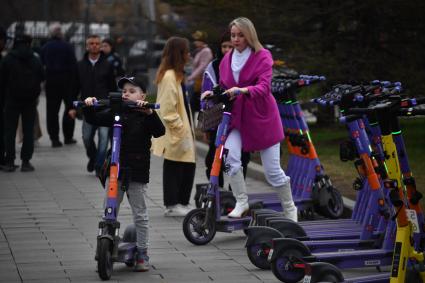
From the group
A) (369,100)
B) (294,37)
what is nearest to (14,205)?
(369,100)

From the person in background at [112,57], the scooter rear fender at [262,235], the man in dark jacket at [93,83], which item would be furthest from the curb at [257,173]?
the scooter rear fender at [262,235]

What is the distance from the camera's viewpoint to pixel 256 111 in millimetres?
9969

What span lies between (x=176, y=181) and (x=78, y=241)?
1764 millimetres

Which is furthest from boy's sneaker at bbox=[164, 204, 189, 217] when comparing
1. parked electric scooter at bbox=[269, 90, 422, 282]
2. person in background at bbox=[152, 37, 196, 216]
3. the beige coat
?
parked electric scooter at bbox=[269, 90, 422, 282]

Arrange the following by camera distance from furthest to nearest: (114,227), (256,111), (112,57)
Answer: (112,57), (256,111), (114,227)

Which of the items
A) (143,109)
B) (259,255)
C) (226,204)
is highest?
(143,109)

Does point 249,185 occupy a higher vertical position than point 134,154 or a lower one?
Result: lower

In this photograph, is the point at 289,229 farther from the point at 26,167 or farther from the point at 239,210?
the point at 26,167

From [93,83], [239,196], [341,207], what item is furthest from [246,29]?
[93,83]

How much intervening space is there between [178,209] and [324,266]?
14.1ft

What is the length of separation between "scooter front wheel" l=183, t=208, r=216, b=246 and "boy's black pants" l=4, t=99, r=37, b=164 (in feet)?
20.7

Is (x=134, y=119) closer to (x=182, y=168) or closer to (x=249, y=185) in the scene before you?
(x=182, y=168)

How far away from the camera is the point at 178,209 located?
11.6 m

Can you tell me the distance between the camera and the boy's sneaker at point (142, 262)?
8.68 metres
